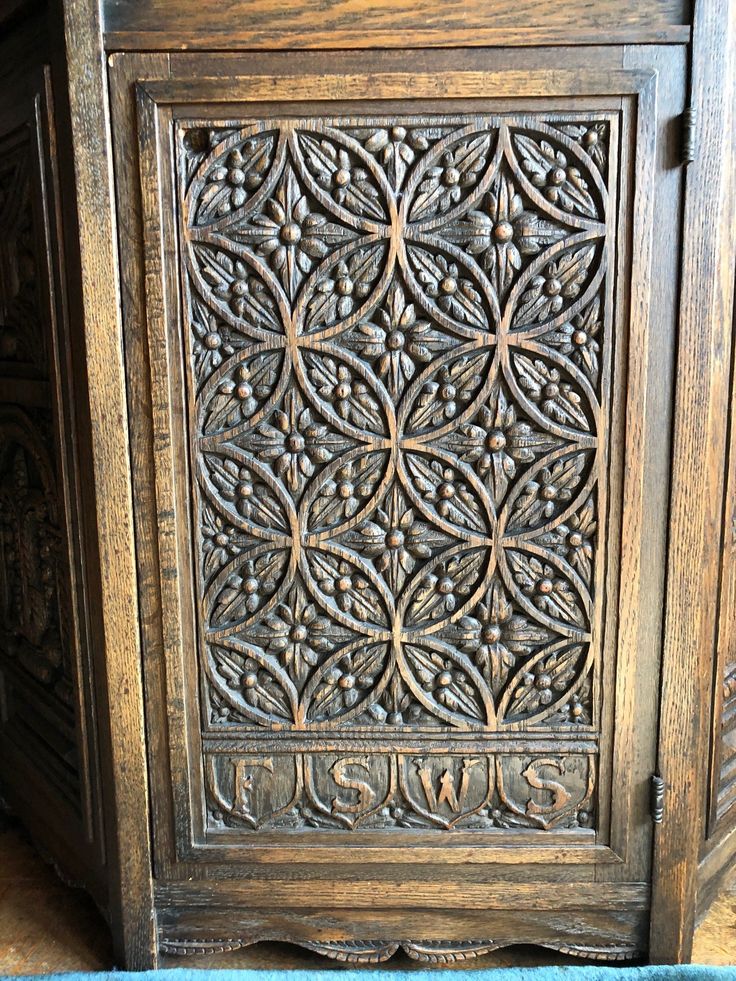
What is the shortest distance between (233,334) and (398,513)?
1.06 ft

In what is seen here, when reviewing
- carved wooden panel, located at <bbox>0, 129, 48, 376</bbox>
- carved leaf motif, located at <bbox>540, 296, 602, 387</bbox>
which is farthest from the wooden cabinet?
carved wooden panel, located at <bbox>0, 129, 48, 376</bbox>

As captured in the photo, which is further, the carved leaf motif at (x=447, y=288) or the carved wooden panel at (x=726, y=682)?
the carved wooden panel at (x=726, y=682)

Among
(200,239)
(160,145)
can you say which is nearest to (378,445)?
(200,239)

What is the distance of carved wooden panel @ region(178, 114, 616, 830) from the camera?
3.57 feet

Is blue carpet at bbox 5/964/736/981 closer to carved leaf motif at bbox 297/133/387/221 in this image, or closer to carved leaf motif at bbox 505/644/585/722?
carved leaf motif at bbox 505/644/585/722

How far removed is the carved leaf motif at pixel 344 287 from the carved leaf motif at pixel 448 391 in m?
0.14

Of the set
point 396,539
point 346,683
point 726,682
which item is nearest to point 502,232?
point 396,539

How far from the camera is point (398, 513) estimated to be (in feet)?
3.80

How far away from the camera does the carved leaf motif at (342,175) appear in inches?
42.6

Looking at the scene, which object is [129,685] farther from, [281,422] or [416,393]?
[416,393]

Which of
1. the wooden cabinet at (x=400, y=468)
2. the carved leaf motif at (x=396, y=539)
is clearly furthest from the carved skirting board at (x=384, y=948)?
the carved leaf motif at (x=396, y=539)

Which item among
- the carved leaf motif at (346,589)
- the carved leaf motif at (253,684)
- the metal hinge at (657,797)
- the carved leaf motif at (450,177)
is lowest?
the metal hinge at (657,797)

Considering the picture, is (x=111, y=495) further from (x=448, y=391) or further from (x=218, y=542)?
(x=448, y=391)

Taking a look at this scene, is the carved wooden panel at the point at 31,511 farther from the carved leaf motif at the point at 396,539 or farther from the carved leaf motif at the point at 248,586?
the carved leaf motif at the point at 396,539
